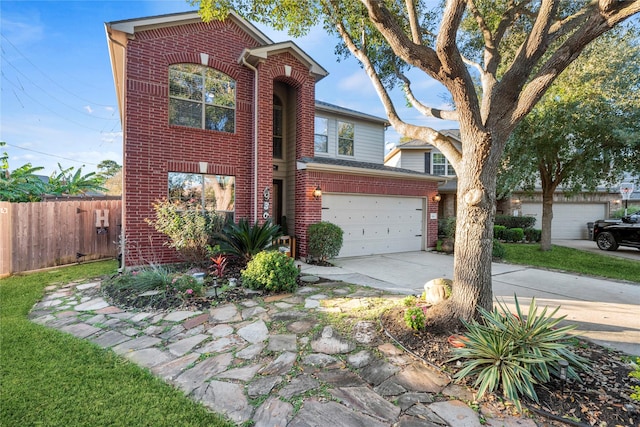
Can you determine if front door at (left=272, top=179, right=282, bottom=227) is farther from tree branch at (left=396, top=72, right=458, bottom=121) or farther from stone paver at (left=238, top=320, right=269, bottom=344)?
stone paver at (left=238, top=320, right=269, bottom=344)

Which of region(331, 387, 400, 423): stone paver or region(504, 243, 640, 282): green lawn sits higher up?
region(331, 387, 400, 423): stone paver

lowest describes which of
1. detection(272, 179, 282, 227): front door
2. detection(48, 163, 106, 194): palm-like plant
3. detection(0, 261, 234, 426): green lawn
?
detection(0, 261, 234, 426): green lawn

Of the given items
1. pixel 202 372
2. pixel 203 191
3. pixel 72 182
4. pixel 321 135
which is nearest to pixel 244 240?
pixel 203 191

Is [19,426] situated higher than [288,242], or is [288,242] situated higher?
[288,242]

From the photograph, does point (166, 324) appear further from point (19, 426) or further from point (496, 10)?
point (496, 10)

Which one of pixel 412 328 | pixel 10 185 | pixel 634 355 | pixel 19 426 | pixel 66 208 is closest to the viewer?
pixel 19 426

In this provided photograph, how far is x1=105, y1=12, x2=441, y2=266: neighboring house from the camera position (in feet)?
25.0

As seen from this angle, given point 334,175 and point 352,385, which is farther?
point 334,175

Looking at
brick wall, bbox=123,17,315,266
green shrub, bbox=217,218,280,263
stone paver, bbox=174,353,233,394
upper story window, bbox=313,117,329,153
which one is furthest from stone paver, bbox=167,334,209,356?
upper story window, bbox=313,117,329,153

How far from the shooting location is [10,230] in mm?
7402

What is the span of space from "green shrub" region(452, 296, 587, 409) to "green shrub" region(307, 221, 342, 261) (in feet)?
18.3

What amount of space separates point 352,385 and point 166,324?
290 centimetres

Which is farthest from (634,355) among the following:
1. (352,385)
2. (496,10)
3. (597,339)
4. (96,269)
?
(96,269)

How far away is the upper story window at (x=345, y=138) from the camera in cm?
1271
